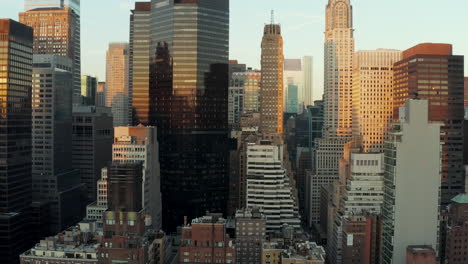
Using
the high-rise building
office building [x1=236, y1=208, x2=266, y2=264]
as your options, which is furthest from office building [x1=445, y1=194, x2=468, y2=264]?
office building [x1=236, y1=208, x2=266, y2=264]

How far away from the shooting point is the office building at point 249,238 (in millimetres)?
189875

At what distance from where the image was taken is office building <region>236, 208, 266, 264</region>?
190 metres

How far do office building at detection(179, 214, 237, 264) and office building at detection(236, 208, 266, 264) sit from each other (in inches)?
770

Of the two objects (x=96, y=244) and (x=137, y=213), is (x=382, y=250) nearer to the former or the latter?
(x=137, y=213)

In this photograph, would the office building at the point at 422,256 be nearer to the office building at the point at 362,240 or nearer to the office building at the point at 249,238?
the office building at the point at 362,240

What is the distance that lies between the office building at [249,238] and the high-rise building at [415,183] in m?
44.0

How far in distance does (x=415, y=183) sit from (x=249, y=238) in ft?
190

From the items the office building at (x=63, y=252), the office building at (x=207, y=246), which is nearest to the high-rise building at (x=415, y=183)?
the office building at (x=207, y=246)

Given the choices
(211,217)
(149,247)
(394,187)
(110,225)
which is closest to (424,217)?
(394,187)

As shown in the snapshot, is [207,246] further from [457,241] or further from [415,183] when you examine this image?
[457,241]

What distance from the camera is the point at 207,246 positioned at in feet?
559

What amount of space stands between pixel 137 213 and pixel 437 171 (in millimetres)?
91934

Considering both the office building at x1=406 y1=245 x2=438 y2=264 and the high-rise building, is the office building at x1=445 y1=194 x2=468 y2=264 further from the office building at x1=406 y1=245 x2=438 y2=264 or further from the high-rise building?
the office building at x1=406 y1=245 x2=438 y2=264

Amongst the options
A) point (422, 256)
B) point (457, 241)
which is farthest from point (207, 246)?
point (457, 241)
